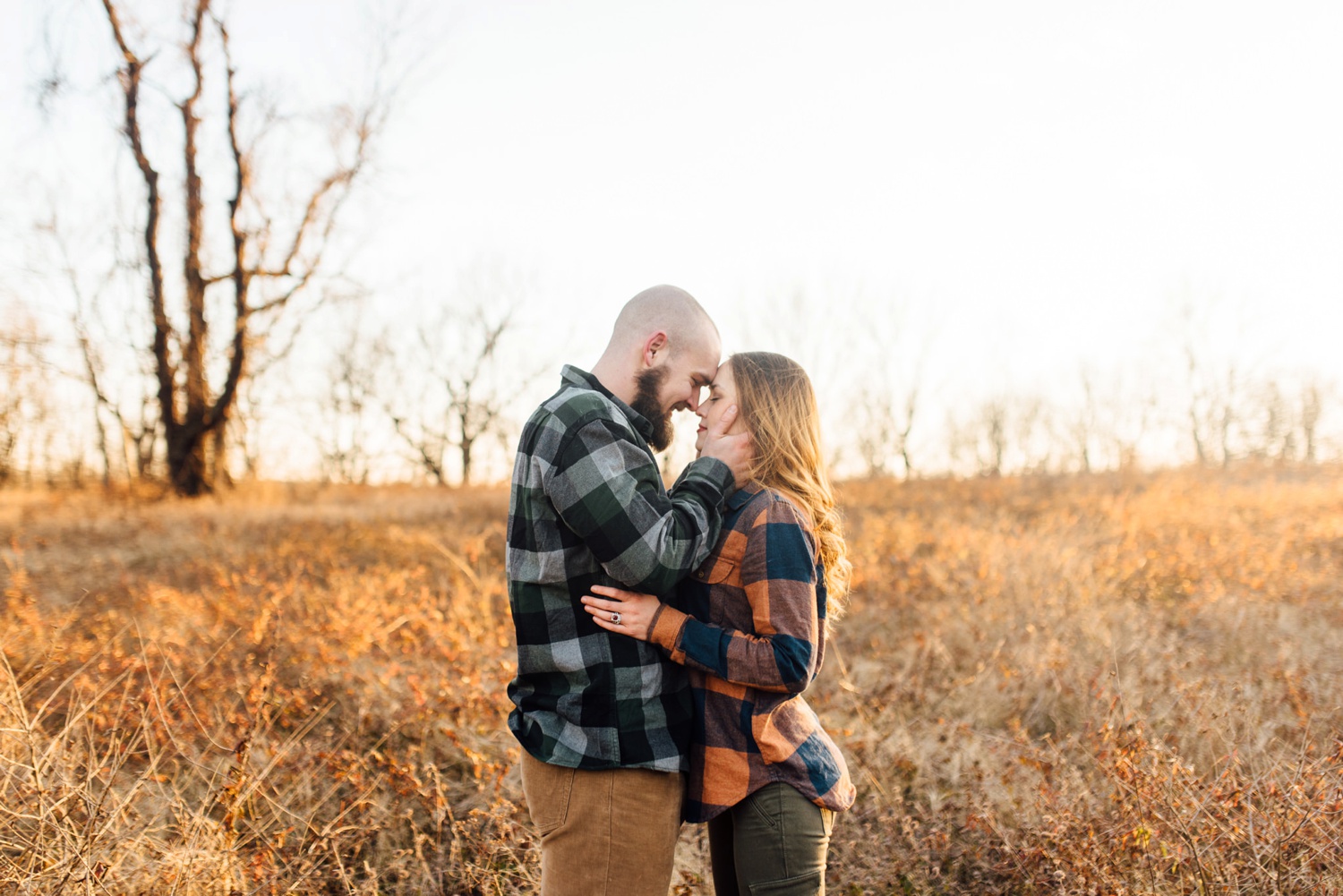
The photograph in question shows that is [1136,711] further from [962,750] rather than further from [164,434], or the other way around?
[164,434]

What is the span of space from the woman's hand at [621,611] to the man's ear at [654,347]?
0.61m

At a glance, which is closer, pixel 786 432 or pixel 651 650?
pixel 651 650

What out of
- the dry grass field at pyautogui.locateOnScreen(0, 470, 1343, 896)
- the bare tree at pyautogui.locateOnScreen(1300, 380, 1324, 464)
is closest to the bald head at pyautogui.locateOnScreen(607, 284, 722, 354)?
the dry grass field at pyautogui.locateOnScreen(0, 470, 1343, 896)

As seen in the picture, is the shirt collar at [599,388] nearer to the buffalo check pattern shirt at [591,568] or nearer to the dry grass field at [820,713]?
the buffalo check pattern shirt at [591,568]

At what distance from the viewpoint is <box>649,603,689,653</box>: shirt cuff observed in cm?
190

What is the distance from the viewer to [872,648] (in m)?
6.35

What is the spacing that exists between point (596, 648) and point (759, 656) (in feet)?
1.30

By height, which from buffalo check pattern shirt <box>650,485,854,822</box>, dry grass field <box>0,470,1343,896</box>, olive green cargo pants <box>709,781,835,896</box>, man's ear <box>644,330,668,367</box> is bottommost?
dry grass field <box>0,470,1343,896</box>

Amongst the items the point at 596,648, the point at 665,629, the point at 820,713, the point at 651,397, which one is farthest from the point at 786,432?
the point at 820,713

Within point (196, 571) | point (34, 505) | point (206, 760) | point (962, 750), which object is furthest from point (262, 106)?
point (962, 750)

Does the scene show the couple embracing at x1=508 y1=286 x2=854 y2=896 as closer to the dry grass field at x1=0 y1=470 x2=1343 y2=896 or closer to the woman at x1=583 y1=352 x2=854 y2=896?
the woman at x1=583 y1=352 x2=854 y2=896

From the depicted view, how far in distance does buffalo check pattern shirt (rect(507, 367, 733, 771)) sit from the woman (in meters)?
0.09

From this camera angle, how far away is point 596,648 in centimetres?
192

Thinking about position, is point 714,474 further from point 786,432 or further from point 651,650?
point 651,650
